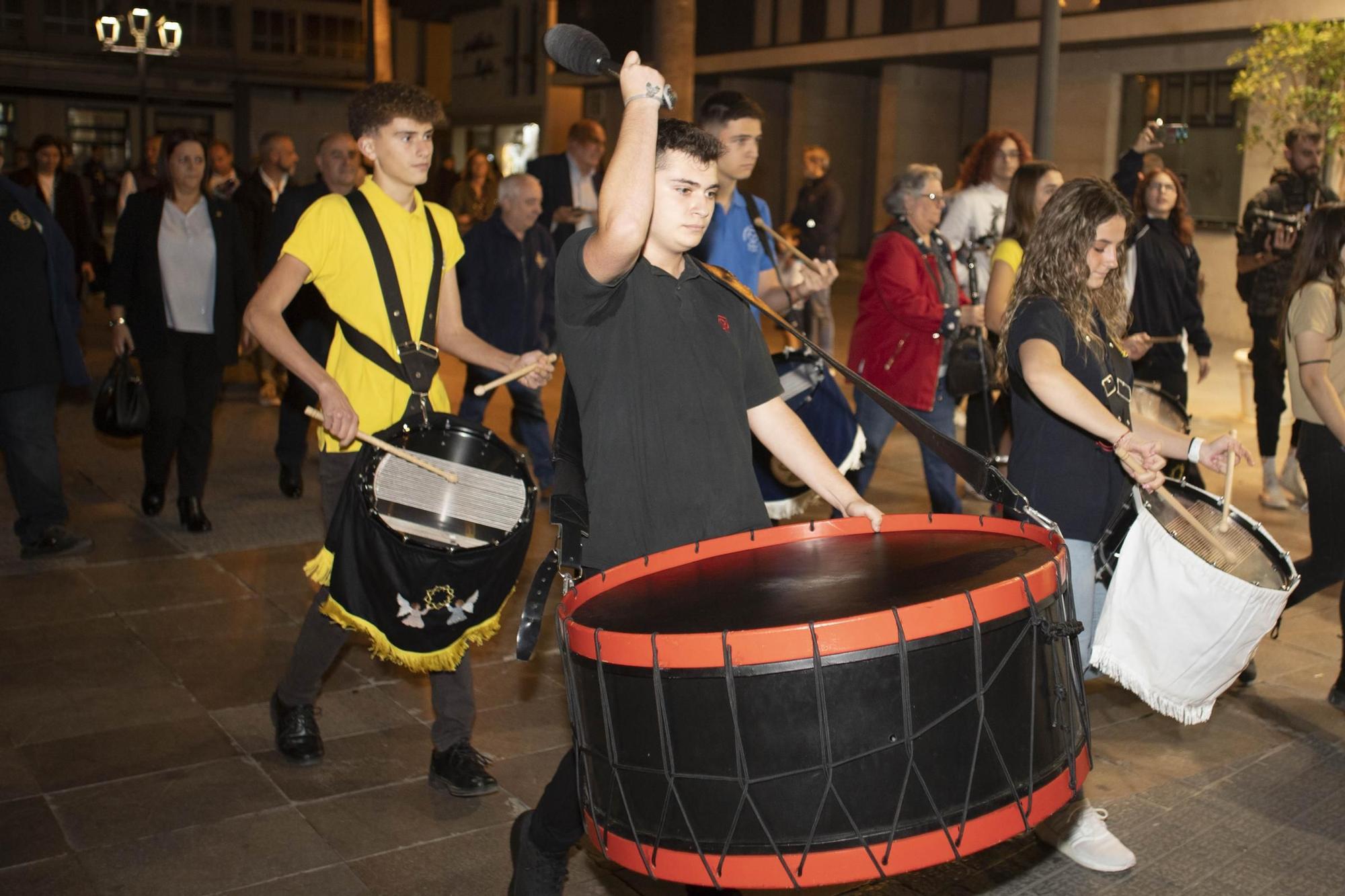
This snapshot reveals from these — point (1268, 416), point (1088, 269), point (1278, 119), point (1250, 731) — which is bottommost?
point (1250, 731)

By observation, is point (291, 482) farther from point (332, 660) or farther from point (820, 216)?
point (820, 216)

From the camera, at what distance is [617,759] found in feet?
7.99

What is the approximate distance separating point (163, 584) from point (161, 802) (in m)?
2.41

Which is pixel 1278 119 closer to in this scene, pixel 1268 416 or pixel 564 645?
pixel 1268 416

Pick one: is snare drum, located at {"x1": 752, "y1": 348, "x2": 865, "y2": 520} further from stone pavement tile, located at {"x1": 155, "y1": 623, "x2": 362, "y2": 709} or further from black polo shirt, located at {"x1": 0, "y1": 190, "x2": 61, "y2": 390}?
black polo shirt, located at {"x1": 0, "y1": 190, "x2": 61, "y2": 390}

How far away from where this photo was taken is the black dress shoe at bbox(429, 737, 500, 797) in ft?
13.6

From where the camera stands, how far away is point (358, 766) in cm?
441

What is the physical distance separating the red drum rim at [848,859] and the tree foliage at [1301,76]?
12.5 metres

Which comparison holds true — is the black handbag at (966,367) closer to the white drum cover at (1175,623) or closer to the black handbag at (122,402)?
the white drum cover at (1175,623)

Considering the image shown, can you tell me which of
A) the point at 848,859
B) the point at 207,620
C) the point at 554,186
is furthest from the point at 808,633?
the point at 554,186

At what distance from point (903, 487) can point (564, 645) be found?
6267 millimetres

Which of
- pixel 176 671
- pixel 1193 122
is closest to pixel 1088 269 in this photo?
pixel 176 671

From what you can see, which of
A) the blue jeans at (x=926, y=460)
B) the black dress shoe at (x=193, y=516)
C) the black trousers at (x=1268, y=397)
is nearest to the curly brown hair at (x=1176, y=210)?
the black trousers at (x=1268, y=397)

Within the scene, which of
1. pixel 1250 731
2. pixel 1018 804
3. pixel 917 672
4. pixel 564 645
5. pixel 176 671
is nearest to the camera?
pixel 917 672
